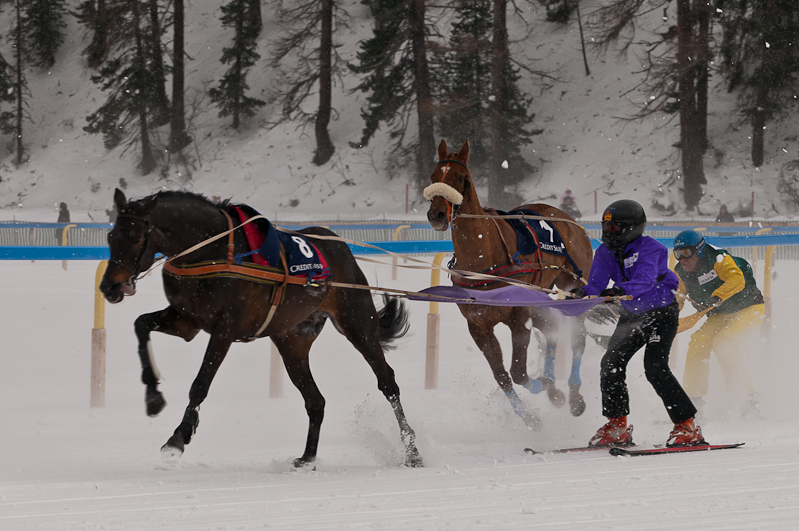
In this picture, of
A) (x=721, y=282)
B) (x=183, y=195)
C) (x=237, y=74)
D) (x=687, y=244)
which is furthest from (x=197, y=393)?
(x=237, y=74)

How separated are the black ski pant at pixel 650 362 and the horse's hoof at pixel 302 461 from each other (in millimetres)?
1998

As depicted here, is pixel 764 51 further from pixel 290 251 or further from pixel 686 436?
pixel 290 251

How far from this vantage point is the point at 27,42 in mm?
50188

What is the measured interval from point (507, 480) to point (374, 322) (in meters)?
1.65

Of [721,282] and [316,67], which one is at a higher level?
[316,67]

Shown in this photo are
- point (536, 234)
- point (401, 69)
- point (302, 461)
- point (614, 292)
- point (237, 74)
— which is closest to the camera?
point (302, 461)

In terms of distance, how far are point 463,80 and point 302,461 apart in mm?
28483

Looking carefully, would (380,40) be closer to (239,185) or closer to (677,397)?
(239,185)

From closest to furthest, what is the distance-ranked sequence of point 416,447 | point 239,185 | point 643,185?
point 416,447 → point 643,185 → point 239,185

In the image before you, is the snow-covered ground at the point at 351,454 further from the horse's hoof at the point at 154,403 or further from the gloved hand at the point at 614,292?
the gloved hand at the point at 614,292

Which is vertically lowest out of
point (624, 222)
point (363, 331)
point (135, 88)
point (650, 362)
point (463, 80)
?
point (650, 362)

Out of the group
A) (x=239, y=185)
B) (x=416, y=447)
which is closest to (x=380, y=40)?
(x=239, y=185)

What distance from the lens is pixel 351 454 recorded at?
17.9 feet

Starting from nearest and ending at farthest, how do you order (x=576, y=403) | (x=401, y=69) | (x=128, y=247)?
(x=128, y=247) → (x=576, y=403) → (x=401, y=69)
